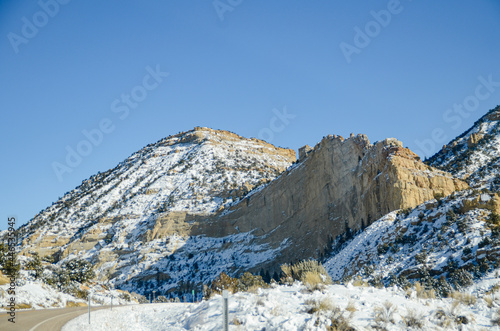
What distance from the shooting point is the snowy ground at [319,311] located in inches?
378

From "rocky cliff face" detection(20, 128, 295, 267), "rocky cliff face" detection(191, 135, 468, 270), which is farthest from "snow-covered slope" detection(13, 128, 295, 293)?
"rocky cliff face" detection(191, 135, 468, 270)

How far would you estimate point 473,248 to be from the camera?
27172mm

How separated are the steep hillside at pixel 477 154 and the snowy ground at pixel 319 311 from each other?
1768 inches

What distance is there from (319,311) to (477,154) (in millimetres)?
61949

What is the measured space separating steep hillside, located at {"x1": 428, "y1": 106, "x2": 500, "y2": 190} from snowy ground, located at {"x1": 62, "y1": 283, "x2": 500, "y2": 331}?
147ft

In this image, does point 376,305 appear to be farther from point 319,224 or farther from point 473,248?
point 319,224

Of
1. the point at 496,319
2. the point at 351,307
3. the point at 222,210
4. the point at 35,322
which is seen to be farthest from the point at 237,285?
the point at 222,210

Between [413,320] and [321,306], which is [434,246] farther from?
[321,306]

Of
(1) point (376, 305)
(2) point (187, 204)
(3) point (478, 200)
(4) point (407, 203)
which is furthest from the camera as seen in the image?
(2) point (187, 204)

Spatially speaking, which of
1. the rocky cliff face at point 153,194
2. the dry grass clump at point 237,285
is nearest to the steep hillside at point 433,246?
the dry grass clump at point 237,285

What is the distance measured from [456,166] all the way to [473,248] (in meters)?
39.3

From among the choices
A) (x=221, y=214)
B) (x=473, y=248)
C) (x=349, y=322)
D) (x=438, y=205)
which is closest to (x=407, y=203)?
(x=438, y=205)

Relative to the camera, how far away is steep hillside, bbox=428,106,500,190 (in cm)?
5444

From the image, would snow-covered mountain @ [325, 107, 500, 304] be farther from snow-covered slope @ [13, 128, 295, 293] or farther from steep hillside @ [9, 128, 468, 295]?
snow-covered slope @ [13, 128, 295, 293]
